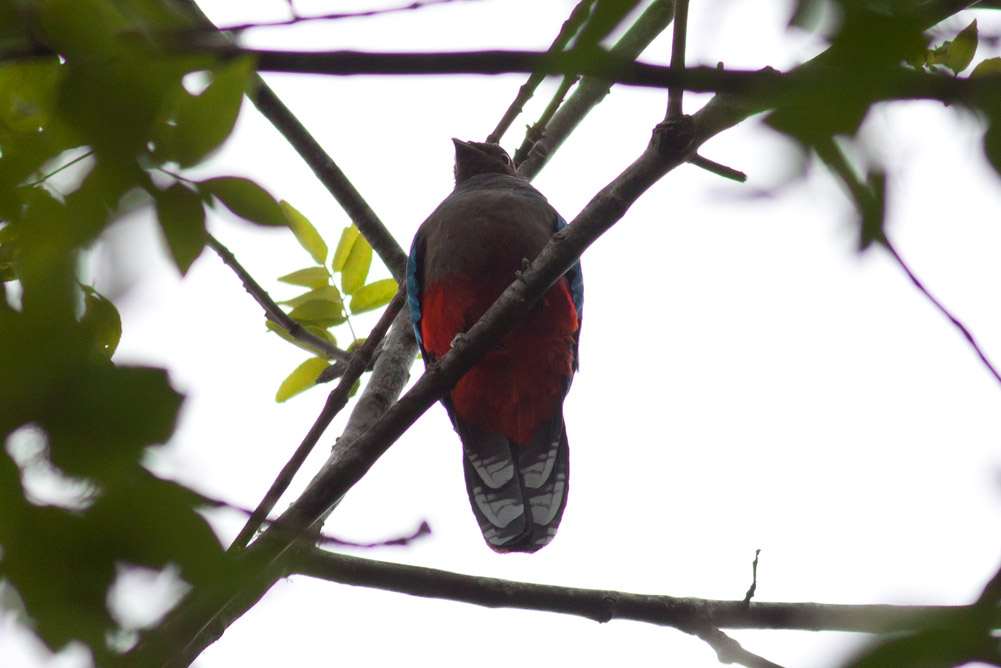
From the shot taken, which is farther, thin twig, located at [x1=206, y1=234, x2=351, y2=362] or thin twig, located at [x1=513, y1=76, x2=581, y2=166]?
thin twig, located at [x1=513, y1=76, x2=581, y2=166]

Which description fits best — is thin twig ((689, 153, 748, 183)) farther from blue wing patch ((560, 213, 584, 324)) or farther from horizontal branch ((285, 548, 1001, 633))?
blue wing patch ((560, 213, 584, 324))

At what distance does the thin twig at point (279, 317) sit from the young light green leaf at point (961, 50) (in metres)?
2.31

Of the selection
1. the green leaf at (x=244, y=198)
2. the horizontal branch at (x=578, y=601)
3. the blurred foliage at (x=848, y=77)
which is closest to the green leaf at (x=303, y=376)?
the horizontal branch at (x=578, y=601)

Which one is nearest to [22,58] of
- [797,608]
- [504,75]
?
[504,75]

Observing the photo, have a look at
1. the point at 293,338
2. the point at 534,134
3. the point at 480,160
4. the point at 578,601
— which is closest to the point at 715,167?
the point at 578,601

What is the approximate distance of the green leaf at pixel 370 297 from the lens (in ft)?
14.3

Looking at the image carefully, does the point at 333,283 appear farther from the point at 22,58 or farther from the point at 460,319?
the point at 22,58

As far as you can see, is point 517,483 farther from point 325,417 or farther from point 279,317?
point 325,417

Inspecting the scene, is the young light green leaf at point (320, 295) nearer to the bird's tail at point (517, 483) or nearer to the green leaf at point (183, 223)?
the bird's tail at point (517, 483)

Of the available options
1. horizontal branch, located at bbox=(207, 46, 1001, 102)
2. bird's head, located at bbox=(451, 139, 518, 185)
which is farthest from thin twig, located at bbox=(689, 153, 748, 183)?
bird's head, located at bbox=(451, 139, 518, 185)

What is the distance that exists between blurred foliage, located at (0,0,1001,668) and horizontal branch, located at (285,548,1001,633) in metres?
Result: 1.72

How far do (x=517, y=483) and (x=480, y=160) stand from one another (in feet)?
7.87

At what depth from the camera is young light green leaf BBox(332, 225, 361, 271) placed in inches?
174

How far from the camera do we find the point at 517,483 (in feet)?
14.4
